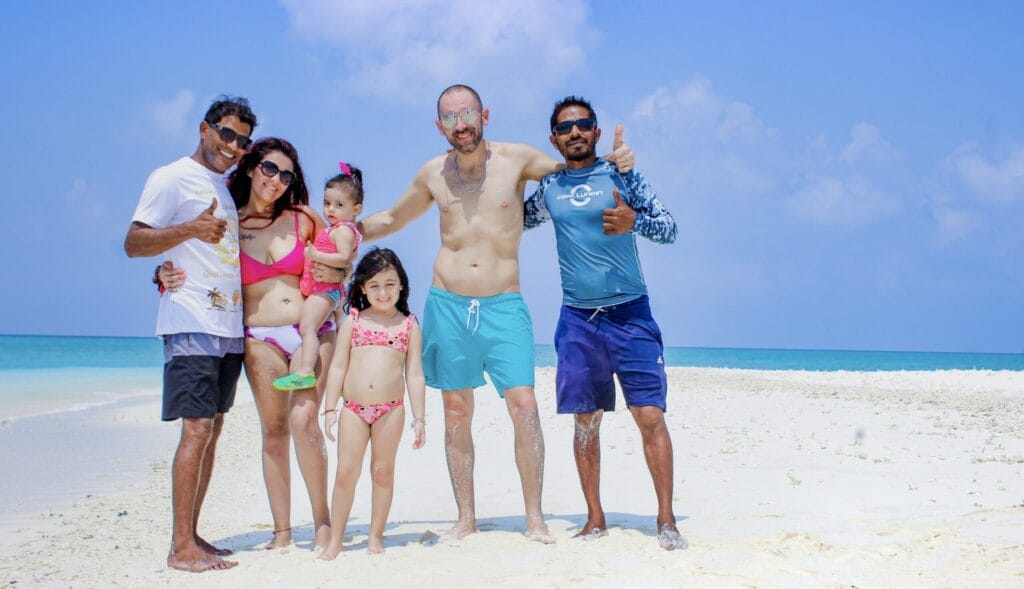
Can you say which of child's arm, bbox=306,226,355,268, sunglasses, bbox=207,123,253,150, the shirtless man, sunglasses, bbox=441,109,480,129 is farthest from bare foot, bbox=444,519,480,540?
sunglasses, bbox=207,123,253,150

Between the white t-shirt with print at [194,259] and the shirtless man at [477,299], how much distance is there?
1.19 meters

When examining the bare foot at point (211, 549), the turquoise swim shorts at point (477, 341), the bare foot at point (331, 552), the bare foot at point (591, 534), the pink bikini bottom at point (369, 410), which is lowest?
the bare foot at point (211, 549)

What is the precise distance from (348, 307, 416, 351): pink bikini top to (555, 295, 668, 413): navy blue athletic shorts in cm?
92

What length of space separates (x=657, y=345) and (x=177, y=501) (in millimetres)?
2739

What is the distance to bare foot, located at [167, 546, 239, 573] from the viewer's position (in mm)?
4410

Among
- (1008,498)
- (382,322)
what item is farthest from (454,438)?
(1008,498)

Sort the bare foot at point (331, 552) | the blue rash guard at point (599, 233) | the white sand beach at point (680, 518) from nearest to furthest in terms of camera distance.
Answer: the white sand beach at point (680, 518) < the bare foot at point (331, 552) < the blue rash guard at point (599, 233)

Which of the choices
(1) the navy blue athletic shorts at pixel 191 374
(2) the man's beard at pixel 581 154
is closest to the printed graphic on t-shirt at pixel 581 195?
(2) the man's beard at pixel 581 154

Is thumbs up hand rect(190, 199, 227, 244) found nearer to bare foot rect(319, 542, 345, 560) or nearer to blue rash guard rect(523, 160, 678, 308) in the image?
bare foot rect(319, 542, 345, 560)

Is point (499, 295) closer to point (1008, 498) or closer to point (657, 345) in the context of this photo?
point (657, 345)

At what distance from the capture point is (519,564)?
14.2 feet

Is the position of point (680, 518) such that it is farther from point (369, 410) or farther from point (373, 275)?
point (373, 275)

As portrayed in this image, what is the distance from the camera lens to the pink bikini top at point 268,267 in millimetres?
4863

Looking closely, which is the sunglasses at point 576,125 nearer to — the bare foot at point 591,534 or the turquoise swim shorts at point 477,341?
the turquoise swim shorts at point 477,341
